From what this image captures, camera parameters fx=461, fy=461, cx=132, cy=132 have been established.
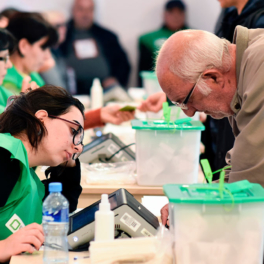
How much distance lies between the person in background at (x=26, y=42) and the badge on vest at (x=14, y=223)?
2.24 metres

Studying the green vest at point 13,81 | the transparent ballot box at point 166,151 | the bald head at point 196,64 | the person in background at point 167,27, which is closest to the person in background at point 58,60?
the person in background at point 167,27

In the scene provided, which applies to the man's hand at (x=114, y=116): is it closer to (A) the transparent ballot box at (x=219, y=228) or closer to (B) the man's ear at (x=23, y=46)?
(B) the man's ear at (x=23, y=46)

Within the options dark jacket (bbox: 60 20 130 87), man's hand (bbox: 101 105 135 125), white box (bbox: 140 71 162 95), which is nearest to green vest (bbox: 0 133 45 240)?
man's hand (bbox: 101 105 135 125)

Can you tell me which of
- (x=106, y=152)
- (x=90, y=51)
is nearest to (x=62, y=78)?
(x=90, y=51)

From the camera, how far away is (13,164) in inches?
61.5

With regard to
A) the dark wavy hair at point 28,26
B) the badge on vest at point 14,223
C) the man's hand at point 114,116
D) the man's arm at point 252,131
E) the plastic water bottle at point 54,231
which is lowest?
the man's hand at point 114,116

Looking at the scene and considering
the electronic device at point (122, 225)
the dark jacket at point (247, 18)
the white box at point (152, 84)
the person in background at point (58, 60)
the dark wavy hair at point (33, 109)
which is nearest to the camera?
the electronic device at point (122, 225)

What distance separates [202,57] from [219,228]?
29.1 inches

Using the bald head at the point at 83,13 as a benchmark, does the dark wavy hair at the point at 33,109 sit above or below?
above

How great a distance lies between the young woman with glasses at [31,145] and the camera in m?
1.55

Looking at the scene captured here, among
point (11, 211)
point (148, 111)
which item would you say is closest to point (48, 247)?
point (11, 211)

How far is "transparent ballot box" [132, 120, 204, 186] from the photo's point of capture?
2.17 m

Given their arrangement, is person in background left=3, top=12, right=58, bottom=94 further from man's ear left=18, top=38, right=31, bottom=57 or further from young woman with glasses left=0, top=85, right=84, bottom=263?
young woman with glasses left=0, top=85, right=84, bottom=263

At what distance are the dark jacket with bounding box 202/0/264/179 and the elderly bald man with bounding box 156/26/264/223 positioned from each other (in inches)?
33.3
